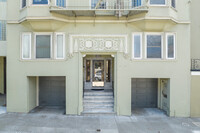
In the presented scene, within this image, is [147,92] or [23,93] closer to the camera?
[23,93]

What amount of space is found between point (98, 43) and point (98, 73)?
3.24 meters

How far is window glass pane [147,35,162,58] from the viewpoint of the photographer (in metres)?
7.74

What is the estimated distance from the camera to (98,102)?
8594 millimetres

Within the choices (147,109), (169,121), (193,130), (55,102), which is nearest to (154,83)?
(147,109)

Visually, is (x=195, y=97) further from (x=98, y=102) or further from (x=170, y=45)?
(x=98, y=102)

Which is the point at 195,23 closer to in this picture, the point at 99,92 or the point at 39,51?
the point at 99,92

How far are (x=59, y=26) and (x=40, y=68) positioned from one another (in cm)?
275

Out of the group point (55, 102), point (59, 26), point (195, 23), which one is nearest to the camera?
point (59, 26)

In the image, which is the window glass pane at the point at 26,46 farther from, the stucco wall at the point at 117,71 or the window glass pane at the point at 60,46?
the window glass pane at the point at 60,46

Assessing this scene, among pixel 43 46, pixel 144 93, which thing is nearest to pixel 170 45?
pixel 144 93

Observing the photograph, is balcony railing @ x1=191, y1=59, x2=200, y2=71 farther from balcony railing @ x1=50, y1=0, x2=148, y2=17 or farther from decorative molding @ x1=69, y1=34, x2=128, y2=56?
balcony railing @ x1=50, y1=0, x2=148, y2=17

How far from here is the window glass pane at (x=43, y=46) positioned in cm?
782

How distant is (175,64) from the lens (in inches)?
299

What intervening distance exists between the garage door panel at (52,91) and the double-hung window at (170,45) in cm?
724
